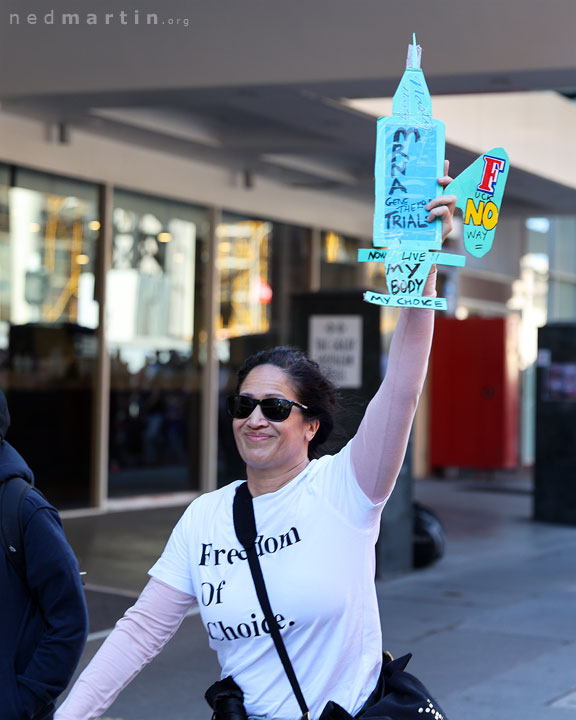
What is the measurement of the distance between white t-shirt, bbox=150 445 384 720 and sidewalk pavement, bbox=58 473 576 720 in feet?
11.5

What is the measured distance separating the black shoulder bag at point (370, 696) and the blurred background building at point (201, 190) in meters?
6.99

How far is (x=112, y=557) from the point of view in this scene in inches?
413

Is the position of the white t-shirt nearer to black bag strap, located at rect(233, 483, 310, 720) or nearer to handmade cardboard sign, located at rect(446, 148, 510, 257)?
black bag strap, located at rect(233, 483, 310, 720)

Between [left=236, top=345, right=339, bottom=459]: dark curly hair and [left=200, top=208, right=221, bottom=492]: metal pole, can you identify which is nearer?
[left=236, top=345, right=339, bottom=459]: dark curly hair

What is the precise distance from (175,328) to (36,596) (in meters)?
11.3

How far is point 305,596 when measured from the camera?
263 cm

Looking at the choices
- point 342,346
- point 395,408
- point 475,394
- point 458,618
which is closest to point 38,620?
point 395,408

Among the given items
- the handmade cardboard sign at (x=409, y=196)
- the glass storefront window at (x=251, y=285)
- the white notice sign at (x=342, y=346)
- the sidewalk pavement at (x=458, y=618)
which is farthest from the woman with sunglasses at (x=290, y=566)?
the glass storefront window at (x=251, y=285)

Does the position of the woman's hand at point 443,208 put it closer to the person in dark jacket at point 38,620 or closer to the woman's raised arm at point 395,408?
the woman's raised arm at point 395,408

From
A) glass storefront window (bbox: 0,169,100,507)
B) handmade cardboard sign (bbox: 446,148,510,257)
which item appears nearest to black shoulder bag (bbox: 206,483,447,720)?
handmade cardboard sign (bbox: 446,148,510,257)

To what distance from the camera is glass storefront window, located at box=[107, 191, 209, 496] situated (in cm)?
1373

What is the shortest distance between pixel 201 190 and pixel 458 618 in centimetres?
773

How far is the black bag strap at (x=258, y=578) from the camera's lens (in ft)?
8.63

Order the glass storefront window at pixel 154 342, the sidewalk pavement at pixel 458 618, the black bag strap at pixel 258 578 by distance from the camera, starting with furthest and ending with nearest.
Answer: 1. the glass storefront window at pixel 154 342
2. the sidewalk pavement at pixel 458 618
3. the black bag strap at pixel 258 578
